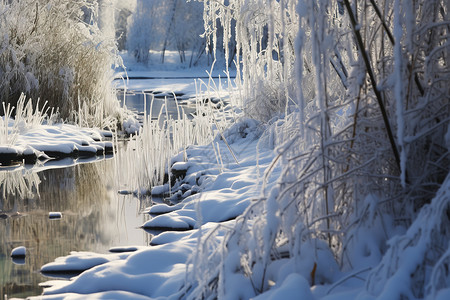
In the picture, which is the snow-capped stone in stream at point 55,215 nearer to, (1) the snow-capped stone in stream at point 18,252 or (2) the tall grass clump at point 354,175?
(1) the snow-capped stone in stream at point 18,252

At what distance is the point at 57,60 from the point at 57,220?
18.2ft

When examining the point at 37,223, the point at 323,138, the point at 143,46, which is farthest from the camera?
the point at 143,46

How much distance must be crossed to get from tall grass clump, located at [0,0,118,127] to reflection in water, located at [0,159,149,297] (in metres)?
2.96

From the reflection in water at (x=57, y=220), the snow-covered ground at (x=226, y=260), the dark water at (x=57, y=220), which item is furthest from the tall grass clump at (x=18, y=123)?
the snow-covered ground at (x=226, y=260)

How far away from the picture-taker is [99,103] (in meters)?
9.70

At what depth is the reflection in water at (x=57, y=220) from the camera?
11.8ft

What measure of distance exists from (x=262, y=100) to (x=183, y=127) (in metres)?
0.83

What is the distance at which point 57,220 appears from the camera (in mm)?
4609

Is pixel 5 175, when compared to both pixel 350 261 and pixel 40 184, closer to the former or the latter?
pixel 40 184

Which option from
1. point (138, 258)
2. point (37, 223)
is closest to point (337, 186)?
point (138, 258)

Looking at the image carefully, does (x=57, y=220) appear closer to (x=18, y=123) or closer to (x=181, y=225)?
A: (x=181, y=225)

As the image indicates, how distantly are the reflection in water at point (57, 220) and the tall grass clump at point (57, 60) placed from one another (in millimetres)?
2959

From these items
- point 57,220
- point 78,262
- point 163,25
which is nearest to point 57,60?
point 57,220

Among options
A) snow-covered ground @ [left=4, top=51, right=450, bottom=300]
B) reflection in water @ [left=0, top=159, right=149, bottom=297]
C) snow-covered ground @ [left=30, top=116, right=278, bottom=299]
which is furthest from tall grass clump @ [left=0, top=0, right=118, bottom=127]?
snow-covered ground @ [left=4, top=51, right=450, bottom=300]
